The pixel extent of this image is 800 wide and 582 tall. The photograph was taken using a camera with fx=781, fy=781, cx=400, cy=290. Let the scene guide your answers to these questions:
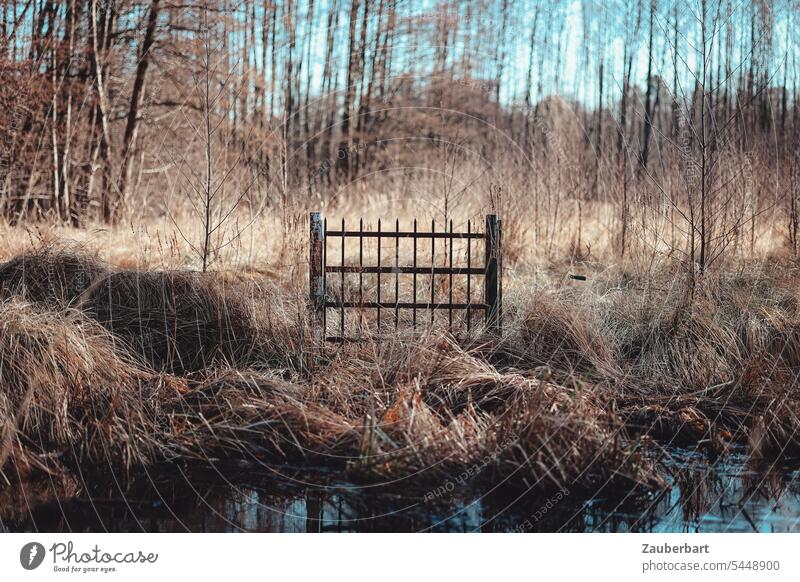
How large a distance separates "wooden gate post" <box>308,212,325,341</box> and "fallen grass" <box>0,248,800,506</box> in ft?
0.53

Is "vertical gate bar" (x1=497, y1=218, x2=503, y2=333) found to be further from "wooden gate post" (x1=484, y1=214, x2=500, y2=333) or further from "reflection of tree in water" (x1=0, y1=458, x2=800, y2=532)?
"reflection of tree in water" (x1=0, y1=458, x2=800, y2=532)

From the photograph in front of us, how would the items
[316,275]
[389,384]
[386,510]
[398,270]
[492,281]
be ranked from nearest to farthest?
1. [386,510]
2. [389,384]
3. [398,270]
4. [316,275]
5. [492,281]

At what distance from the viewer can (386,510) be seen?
3.64 m

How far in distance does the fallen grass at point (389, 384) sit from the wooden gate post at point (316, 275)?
0.53ft

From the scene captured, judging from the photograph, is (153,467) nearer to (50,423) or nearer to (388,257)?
(50,423)

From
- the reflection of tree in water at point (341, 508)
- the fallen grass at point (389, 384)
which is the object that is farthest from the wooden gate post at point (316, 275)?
the reflection of tree in water at point (341, 508)

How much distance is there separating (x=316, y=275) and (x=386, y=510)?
6.94 ft

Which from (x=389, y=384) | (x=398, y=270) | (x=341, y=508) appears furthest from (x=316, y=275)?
(x=341, y=508)

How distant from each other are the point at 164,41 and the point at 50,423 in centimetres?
742

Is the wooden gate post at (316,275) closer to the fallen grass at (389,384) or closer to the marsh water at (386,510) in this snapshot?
the fallen grass at (389,384)

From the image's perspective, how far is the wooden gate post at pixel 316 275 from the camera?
17.3ft

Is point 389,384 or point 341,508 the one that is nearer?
point 341,508

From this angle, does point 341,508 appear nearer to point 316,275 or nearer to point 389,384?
point 389,384

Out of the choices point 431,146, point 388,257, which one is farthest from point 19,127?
point 431,146
